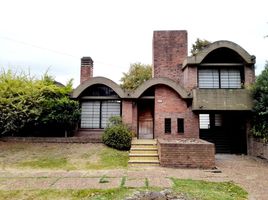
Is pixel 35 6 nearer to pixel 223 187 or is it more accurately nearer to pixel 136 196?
pixel 136 196

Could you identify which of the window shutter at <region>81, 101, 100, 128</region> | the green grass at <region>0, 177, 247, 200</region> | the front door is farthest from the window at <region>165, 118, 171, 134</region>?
the green grass at <region>0, 177, 247, 200</region>

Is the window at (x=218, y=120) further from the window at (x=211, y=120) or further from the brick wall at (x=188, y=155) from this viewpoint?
the brick wall at (x=188, y=155)

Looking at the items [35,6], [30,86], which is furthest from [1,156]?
[35,6]

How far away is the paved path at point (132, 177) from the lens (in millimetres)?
8008

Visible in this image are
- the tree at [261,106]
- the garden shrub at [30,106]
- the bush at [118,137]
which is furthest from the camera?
the garden shrub at [30,106]

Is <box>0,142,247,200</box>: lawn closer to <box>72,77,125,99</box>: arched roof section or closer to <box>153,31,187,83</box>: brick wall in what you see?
<box>72,77,125,99</box>: arched roof section

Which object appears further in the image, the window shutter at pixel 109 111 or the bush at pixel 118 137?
the window shutter at pixel 109 111

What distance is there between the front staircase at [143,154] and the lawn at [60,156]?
0.39 metres

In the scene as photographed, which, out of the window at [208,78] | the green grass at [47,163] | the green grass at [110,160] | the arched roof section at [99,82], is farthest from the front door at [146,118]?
the green grass at [47,163]

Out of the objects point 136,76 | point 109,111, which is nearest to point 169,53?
point 109,111

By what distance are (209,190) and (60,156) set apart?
7627mm

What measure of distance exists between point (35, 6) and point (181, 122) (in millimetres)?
10459

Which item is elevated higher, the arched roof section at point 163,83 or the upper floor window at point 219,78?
the upper floor window at point 219,78

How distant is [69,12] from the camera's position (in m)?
13.2
